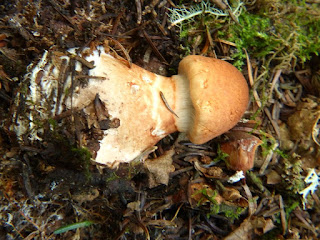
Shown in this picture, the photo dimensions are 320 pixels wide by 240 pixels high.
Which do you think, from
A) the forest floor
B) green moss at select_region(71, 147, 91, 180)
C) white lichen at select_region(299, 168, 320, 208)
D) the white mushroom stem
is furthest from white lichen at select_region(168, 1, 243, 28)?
white lichen at select_region(299, 168, 320, 208)

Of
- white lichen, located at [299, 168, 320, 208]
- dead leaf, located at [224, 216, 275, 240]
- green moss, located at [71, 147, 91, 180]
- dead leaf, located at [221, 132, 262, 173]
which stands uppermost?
green moss, located at [71, 147, 91, 180]

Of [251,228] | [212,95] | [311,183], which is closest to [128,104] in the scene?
[212,95]

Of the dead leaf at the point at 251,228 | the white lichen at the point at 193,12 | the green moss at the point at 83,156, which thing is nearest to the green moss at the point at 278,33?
the white lichen at the point at 193,12

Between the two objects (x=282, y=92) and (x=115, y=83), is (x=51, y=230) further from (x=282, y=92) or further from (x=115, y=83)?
(x=282, y=92)

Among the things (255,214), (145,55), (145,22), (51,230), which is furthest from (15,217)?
(255,214)

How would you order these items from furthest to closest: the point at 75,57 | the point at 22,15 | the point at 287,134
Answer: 1. the point at 287,134
2. the point at 22,15
3. the point at 75,57

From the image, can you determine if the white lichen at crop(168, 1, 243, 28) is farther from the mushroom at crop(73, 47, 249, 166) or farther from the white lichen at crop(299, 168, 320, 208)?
the white lichen at crop(299, 168, 320, 208)

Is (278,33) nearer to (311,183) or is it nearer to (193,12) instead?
(193,12)
